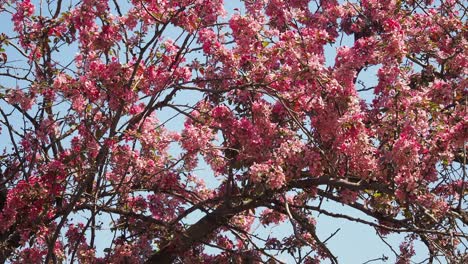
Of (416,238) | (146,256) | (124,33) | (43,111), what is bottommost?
(146,256)

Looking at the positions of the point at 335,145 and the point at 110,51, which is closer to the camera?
the point at 335,145

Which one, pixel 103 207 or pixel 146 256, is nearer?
pixel 103 207

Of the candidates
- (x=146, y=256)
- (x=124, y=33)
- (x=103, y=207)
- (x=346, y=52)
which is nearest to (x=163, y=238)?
(x=146, y=256)

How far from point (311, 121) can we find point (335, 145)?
1.18 feet

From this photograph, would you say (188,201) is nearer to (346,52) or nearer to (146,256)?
(146,256)

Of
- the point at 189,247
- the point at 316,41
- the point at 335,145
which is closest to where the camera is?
the point at 335,145

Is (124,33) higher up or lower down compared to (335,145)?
higher up

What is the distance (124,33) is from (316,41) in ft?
6.75

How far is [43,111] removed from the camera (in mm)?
8125

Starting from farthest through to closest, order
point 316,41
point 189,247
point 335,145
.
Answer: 1. point 189,247
2. point 316,41
3. point 335,145

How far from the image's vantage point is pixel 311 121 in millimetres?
7047

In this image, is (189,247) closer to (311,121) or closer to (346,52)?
(311,121)

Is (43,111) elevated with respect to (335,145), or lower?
elevated

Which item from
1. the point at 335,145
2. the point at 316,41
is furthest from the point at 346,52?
the point at 335,145
